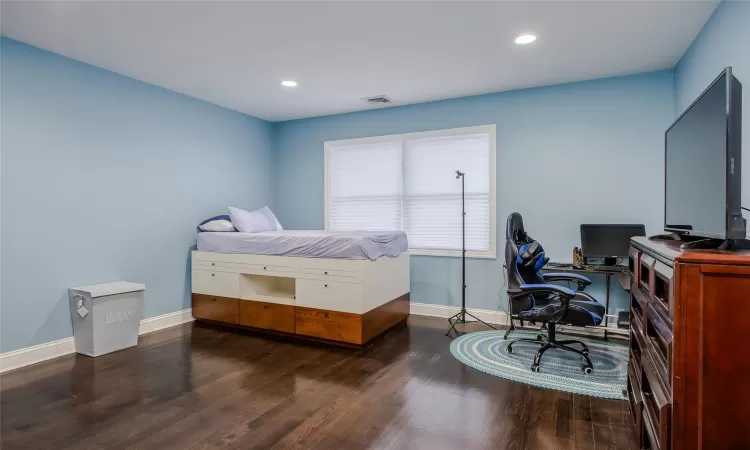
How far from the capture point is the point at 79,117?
354 centimetres

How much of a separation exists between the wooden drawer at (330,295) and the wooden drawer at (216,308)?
84 centimetres

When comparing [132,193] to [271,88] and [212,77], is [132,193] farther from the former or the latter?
[271,88]

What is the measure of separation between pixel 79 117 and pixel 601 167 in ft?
15.8

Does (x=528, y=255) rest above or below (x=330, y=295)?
above

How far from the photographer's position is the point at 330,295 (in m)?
3.70

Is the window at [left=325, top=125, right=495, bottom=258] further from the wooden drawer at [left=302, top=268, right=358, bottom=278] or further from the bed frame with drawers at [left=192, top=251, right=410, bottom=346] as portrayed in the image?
the wooden drawer at [left=302, top=268, right=358, bottom=278]

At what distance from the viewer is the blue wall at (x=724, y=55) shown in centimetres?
225

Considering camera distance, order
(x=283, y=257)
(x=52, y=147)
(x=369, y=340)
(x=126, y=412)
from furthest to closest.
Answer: (x=283, y=257) < (x=369, y=340) < (x=52, y=147) < (x=126, y=412)

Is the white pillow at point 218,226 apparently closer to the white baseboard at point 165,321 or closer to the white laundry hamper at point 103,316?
the white baseboard at point 165,321

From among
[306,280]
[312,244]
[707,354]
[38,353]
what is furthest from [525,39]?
[38,353]

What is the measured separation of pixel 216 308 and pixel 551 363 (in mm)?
3296

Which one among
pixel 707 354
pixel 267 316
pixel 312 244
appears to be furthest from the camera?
pixel 267 316

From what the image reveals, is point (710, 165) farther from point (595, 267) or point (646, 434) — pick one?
point (595, 267)

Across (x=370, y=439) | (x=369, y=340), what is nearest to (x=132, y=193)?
(x=369, y=340)
